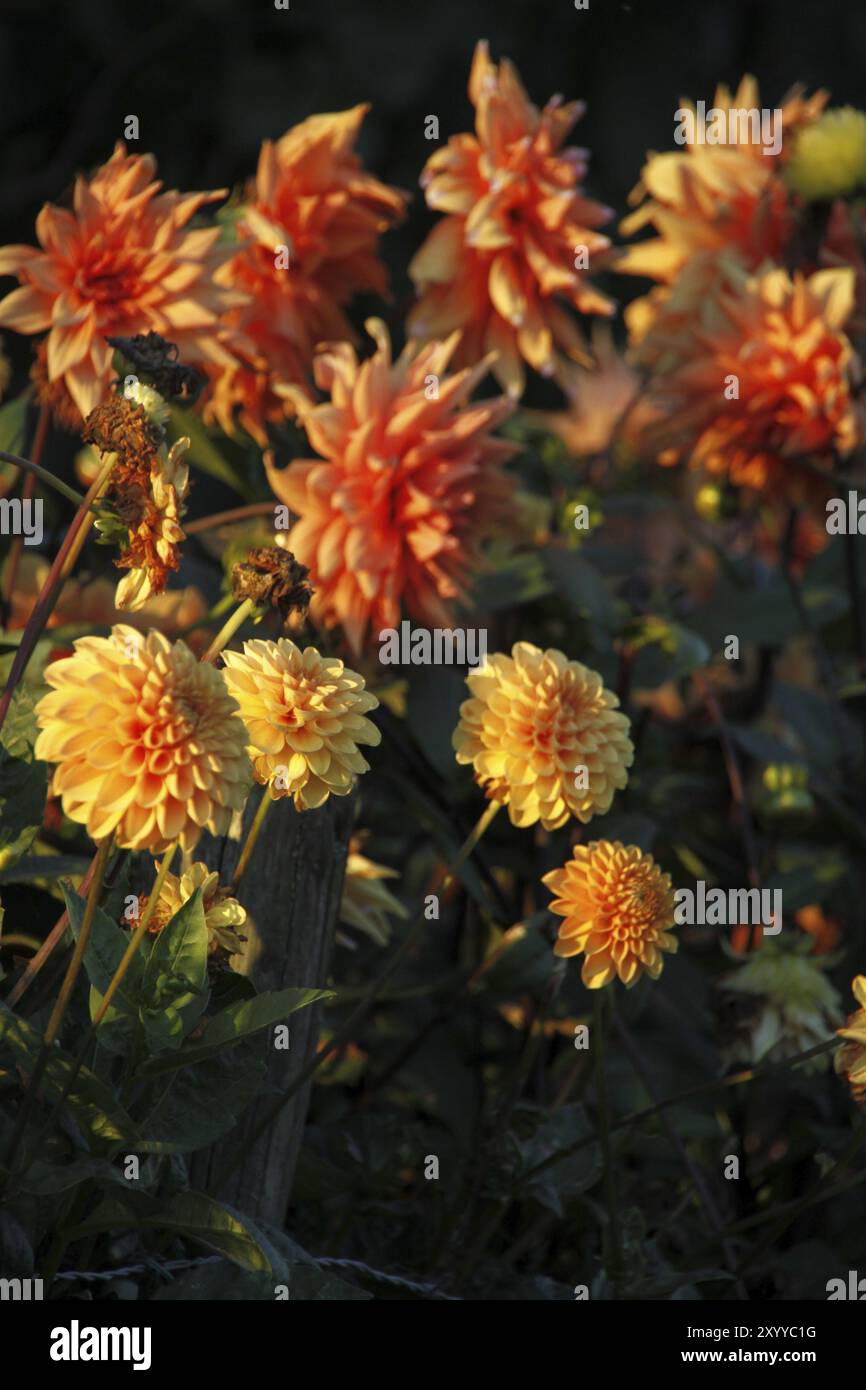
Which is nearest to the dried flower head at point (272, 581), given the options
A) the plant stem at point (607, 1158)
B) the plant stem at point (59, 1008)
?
the plant stem at point (59, 1008)

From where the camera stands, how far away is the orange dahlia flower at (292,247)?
52.2 inches

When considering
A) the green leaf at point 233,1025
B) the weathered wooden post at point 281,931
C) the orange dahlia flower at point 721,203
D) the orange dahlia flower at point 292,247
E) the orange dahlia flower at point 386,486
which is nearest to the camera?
the green leaf at point 233,1025

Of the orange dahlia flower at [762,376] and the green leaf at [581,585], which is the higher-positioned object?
the orange dahlia flower at [762,376]

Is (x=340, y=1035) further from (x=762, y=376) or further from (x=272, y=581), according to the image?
(x=762, y=376)

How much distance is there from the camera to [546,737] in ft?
2.84

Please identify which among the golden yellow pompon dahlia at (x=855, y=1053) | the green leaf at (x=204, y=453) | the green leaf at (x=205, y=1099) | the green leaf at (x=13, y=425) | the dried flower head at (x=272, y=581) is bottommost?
the green leaf at (x=205, y=1099)

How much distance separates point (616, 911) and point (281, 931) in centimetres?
25

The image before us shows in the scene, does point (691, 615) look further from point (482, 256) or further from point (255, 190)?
point (255, 190)

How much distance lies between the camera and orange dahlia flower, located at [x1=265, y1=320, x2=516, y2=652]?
3.88ft

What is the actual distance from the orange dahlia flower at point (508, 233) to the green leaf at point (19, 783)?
558mm

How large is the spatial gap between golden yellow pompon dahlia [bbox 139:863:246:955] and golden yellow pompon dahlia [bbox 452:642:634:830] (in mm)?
142

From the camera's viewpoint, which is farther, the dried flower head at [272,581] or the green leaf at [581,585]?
the green leaf at [581,585]

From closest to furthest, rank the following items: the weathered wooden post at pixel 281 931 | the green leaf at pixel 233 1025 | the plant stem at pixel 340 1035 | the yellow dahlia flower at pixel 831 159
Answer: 1. the green leaf at pixel 233 1025
2. the plant stem at pixel 340 1035
3. the weathered wooden post at pixel 281 931
4. the yellow dahlia flower at pixel 831 159

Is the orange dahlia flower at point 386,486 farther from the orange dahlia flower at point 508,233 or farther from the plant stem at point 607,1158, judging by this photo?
the plant stem at point 607,1158
